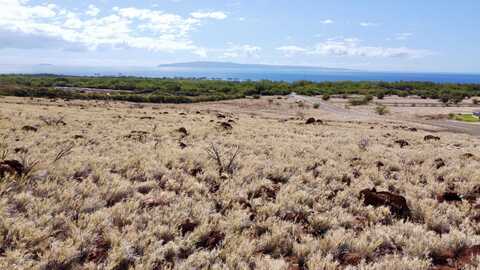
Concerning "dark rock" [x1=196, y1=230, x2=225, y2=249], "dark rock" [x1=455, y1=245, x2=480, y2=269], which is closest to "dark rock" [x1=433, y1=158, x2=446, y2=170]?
"dark rock" [x1=455, y1=245, x2=480, y2=269]

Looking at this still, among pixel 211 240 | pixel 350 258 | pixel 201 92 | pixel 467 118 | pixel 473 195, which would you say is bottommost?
pixel 467 118

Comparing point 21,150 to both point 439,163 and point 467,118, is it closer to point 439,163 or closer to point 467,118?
point 439,163

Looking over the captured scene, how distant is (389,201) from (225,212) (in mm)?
3129

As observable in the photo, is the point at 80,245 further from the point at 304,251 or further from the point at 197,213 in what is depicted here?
the point at 304,251

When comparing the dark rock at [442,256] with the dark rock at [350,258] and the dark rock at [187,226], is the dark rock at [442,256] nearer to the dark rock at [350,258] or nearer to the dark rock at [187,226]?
the dark rock at [350,258]

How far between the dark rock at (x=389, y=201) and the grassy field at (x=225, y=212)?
2 cm

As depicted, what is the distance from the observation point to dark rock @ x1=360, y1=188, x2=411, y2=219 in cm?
649

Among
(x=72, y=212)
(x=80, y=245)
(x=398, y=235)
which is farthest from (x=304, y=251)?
(x=72, y=212)

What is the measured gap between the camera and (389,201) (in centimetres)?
677

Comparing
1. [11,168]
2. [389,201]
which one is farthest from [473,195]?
[11,168]

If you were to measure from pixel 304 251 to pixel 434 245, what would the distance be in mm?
1908

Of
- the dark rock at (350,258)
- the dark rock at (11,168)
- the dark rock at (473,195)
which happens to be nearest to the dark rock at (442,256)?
the dark rock at (350,258)

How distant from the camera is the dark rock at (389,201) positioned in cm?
649

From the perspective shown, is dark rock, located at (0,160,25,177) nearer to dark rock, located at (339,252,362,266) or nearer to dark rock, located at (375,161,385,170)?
dark rock, located at (339,252,362,266)
